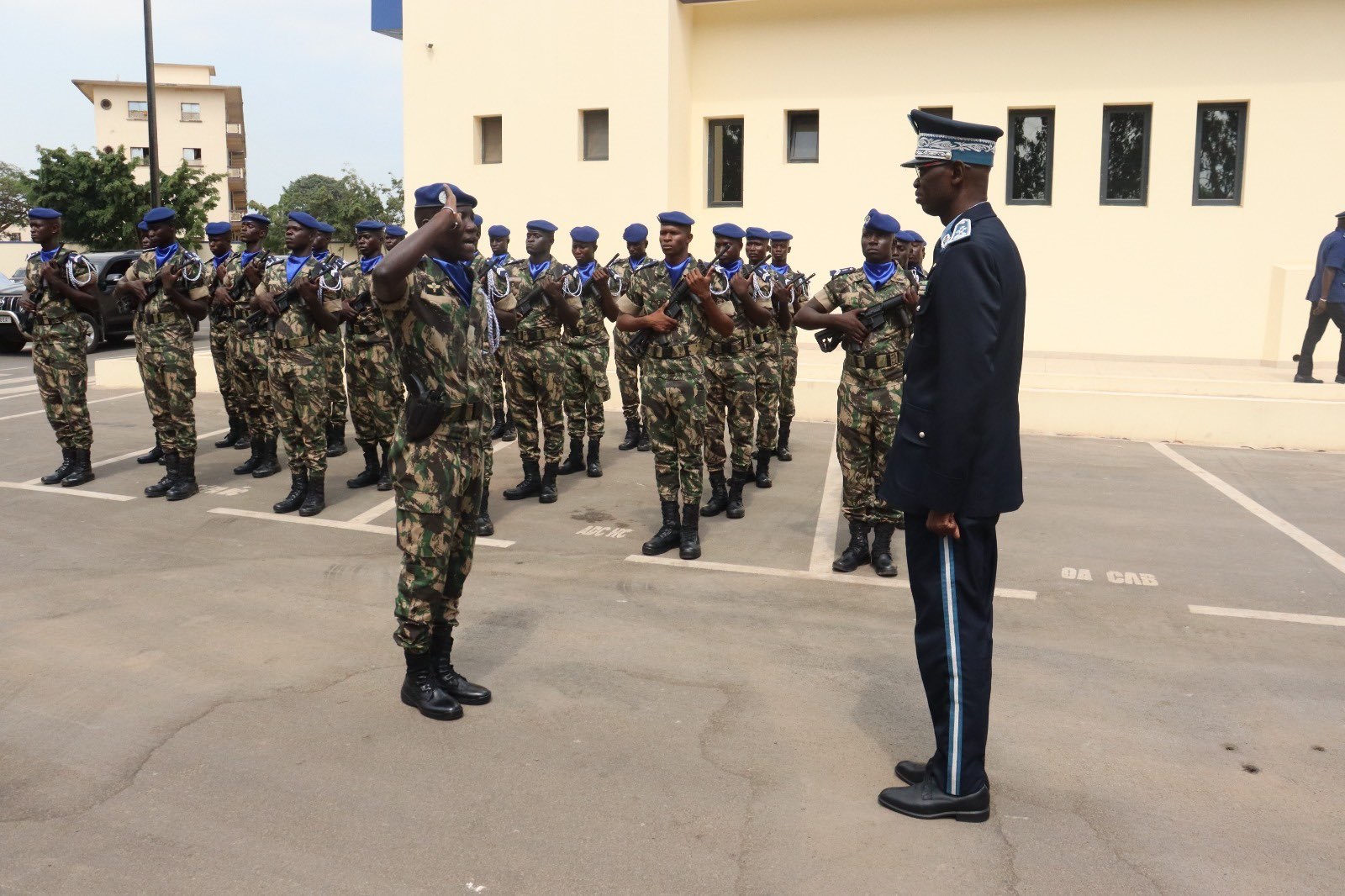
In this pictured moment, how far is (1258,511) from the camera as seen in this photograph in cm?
790

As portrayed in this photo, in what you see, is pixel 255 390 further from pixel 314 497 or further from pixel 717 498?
pixel 717 498

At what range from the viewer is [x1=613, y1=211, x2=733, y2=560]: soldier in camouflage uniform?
661cm

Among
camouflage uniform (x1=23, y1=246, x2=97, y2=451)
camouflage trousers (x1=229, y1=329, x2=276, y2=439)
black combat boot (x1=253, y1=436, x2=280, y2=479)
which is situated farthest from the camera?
black combat boot (x1=253, y1=436, x2=280, y2=479)

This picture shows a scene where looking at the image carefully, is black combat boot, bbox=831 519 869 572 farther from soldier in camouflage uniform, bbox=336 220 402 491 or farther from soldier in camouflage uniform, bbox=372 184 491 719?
soldier in camouflage uniform, bbox=336 220 402 491

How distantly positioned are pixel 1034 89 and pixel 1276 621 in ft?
35.2

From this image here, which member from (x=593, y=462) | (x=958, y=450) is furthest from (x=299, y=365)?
(x=958, y=450)

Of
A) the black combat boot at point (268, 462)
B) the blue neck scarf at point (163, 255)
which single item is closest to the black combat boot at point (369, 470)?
the black combat boot at point (268, 462)

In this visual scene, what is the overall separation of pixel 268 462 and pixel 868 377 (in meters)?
5.49

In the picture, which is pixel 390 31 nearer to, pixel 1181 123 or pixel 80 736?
pixel 1181 123

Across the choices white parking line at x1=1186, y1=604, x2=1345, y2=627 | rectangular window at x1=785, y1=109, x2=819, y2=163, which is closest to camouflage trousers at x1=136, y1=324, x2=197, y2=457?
white parking line at x1=1186, y1=604, x2=1345, y2=627

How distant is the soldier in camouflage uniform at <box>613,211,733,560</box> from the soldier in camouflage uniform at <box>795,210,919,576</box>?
75 centimetres

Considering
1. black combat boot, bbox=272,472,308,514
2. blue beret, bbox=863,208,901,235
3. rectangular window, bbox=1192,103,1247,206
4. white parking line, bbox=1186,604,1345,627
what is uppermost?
rectangular window, bbox=1192,103,1247,206

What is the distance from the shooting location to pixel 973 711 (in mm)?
3459

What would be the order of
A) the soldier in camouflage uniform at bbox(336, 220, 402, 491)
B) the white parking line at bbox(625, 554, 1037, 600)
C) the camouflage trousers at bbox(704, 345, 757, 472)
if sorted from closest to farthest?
the white parking line at bbox(625, 554, 1037, 600) < the camouflage trousers at bbox(704, 345, 757, 472) < the soldier in camouflage uniform at bbox(336, 220, 402, 491)
